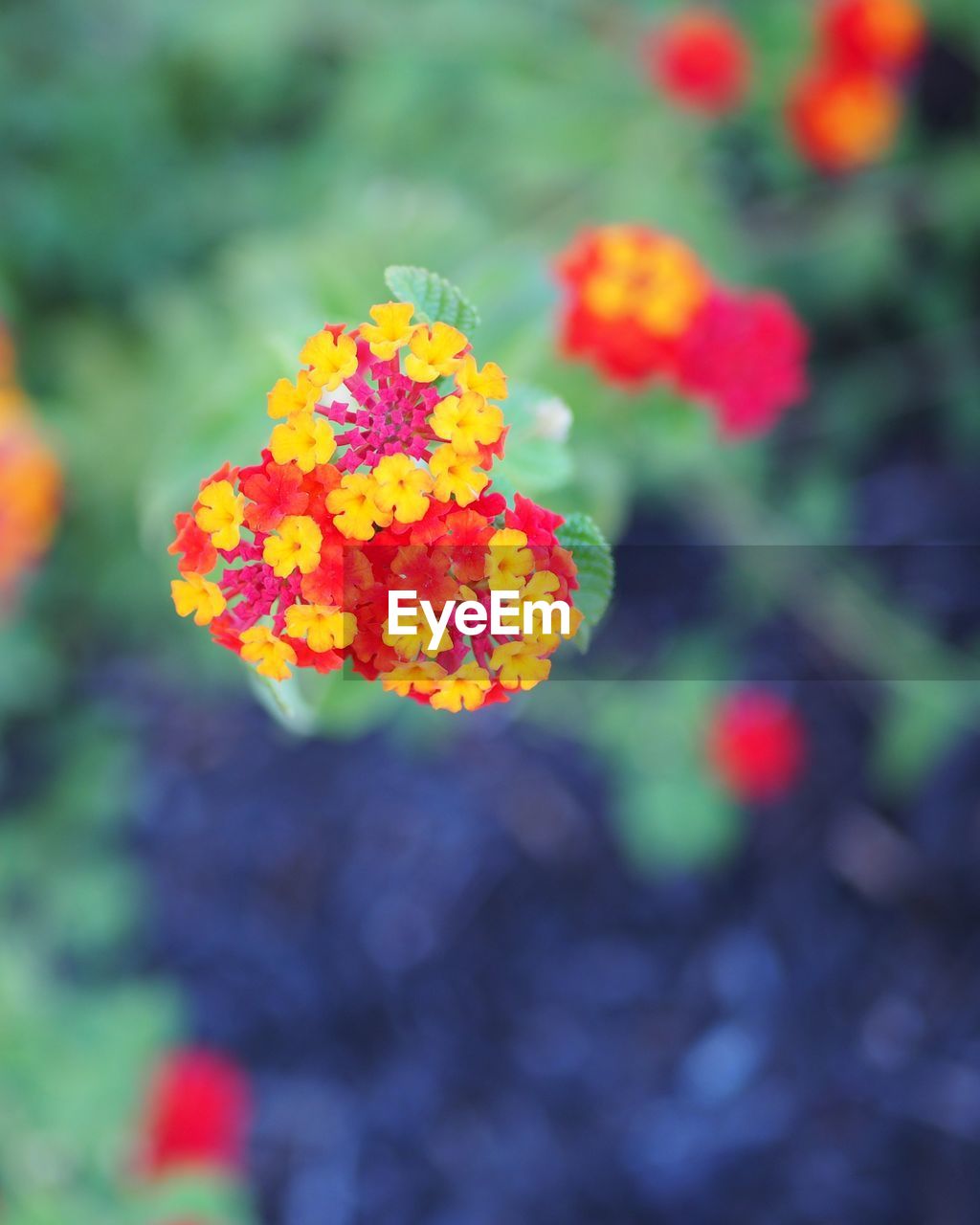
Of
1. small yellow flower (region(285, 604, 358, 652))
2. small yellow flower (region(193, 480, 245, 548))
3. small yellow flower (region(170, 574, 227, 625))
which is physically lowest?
small yellow flower (region(285, 604, 358, 652))

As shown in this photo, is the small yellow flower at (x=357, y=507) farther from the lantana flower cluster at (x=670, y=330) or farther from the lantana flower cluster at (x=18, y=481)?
the lantana flower cluster at (x=18, y=481)

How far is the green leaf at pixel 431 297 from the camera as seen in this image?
0.97 m

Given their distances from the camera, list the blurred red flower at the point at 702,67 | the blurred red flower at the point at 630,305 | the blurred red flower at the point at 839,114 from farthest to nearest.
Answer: the blurred red flower at the point at 839,114, the blurred red flower at the point at 702,67, the blurred red flower at the point at 630,305

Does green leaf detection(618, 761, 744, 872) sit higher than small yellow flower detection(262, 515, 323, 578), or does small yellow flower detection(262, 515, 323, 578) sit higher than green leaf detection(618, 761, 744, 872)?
small yellow flower detection(262, 515, 323, 578)

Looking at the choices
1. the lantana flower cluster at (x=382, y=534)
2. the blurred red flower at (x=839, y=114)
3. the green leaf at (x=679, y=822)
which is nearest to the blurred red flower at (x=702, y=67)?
the blurred red flower at (x=839, y=114)

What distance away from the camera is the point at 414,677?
915 mm

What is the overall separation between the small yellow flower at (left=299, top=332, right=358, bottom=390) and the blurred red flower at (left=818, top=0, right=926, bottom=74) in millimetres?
2151

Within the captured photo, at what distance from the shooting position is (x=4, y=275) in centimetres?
324

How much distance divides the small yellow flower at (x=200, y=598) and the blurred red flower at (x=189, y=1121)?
1.88 metres

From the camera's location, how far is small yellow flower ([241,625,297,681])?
877 millimetres

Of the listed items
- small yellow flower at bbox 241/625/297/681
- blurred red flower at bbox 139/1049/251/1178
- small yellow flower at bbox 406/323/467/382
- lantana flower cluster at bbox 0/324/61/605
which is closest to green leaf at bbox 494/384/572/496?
small yellow flower at bbox 406/323/467/382

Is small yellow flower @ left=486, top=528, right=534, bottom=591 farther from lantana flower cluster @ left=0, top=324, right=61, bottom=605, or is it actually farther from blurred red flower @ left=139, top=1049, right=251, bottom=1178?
blurred red flower @ left=139, top=1049, right=251, bottom=1178

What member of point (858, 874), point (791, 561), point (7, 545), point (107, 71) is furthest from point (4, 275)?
point (858, 874)

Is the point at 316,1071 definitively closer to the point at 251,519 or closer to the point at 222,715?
the point at 222,715
